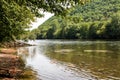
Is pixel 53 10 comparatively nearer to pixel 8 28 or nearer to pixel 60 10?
pixel 60 10

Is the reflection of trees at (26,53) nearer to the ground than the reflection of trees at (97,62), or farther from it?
nearer to the ground

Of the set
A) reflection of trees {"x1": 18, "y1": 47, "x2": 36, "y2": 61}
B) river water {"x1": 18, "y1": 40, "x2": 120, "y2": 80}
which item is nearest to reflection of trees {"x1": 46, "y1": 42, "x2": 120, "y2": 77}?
river water {"x1": 18, "y1": 40, "x2": 120, "y2": 80}

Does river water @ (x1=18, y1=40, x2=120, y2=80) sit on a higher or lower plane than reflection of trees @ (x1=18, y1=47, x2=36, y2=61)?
higher

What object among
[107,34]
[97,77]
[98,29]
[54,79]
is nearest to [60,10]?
[54,79]

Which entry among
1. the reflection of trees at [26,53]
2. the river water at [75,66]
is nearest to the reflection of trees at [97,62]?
the river water at [75,66]

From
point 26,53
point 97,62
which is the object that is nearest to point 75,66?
point 97,62

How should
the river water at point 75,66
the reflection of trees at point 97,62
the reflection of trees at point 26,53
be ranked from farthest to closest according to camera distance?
Result: the reflection of trees at point 26,53 < the reflection of trees at point 97,62 < the river water at point 75,66

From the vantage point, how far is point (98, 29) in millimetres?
172625

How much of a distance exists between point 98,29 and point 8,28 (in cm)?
14900

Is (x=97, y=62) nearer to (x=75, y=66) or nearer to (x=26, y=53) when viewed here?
(x=75, y=66)

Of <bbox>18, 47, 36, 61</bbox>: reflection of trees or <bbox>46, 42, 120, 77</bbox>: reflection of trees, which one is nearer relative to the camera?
<bbox>46, 42, 120, 77</bbox>: reflection of trees

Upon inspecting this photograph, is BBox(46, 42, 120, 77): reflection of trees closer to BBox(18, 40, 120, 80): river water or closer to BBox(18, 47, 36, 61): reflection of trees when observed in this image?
BBox(18, 40, 120, 80): river water

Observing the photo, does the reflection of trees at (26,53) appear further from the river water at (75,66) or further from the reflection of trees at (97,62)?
the reflection of trees at (97,62)

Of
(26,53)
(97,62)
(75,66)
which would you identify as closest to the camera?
(75,66)
